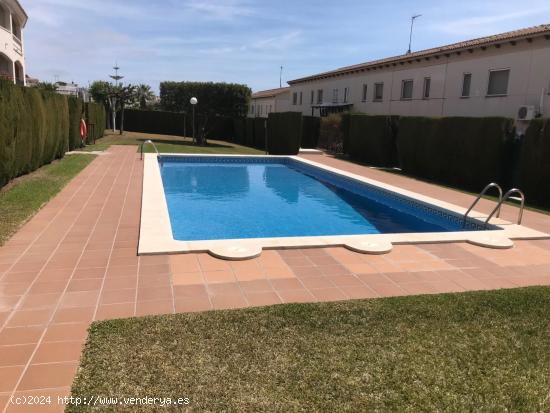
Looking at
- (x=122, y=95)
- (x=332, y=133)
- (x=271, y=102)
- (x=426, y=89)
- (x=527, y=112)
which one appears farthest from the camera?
(x=271, y=102)

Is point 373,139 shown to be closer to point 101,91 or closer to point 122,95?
point 122,95

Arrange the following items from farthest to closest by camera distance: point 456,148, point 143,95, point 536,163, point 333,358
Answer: point 143,95, point 456,148, point 536,163, point 333,358

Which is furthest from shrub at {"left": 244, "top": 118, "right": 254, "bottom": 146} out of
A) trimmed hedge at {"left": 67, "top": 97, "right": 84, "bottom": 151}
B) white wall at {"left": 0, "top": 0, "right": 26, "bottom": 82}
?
white wall at {"left": 0, "top": 0, "right": 26, "bottom": 82}

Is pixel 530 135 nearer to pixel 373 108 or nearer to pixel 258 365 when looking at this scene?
pixel 258 365

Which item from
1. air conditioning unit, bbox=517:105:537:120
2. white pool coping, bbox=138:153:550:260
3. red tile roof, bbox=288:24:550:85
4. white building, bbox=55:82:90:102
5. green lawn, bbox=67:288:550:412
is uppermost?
red tile roof, bbox=288:24:550:85

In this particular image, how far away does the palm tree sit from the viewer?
Result: 148ft

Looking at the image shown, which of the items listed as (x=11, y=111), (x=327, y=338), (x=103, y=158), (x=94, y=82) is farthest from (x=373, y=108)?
(x=94, y=82)

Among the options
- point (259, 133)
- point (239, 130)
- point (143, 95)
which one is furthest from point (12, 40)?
point (143, 95)

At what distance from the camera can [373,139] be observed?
61.9ft

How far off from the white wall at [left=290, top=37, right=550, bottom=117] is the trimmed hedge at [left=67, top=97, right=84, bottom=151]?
16.6 metres

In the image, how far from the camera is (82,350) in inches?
126

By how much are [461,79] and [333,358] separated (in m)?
20.0

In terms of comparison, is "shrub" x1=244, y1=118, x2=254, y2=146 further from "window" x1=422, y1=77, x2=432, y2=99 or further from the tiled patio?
the tiled patio

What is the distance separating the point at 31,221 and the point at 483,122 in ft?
39.8
